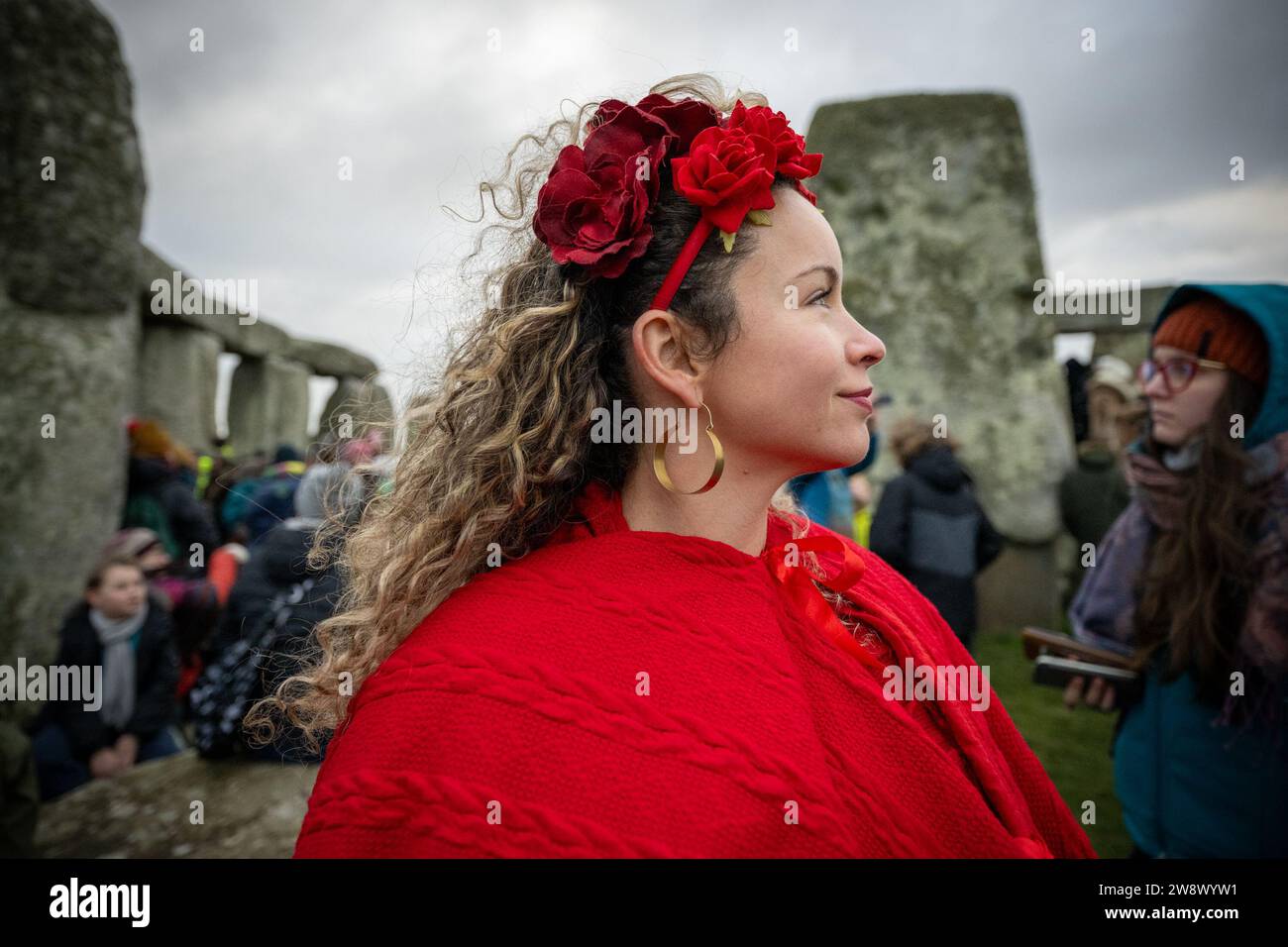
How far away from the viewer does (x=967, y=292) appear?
7.49 meters

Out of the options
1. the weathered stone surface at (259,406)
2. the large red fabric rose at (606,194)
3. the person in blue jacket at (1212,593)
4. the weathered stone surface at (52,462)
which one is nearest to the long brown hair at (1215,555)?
the person in blue jacket at (1212,593)

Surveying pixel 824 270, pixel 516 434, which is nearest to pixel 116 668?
pixel 516 434

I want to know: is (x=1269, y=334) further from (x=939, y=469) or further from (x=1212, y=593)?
(x=939, y=469)

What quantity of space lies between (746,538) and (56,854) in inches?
117

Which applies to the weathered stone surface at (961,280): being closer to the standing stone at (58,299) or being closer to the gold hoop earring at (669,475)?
the standing stone at (58,299)

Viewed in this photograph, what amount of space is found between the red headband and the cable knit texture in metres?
0.52

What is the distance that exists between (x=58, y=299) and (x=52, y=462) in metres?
0.95

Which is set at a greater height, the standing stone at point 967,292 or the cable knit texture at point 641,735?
the standing stone at point 967,292

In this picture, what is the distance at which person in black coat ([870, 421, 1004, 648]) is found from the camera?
4.30 meters

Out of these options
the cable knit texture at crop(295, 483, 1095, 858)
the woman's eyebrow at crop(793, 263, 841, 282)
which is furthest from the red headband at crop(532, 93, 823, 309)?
the cable knit texture at crop(295, 483, 1095, 858)

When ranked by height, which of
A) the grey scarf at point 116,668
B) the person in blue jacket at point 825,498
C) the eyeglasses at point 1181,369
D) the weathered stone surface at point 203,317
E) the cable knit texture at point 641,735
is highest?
the weathered stone surface at point 203,317

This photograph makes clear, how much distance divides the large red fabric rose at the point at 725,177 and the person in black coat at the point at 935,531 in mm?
3237

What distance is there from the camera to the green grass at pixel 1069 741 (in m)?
3.85
